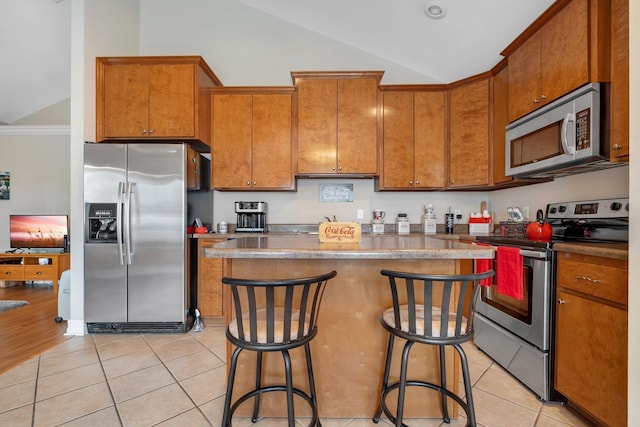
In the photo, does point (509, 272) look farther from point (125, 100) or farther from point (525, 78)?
point (125, 100)

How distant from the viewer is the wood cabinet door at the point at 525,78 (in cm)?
212

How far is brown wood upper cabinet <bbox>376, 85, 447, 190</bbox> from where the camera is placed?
10.2ft

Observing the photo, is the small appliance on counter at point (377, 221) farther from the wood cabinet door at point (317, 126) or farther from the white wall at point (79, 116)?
the white wall at point (79, 116)

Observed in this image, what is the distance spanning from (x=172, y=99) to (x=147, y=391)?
2.51 meters

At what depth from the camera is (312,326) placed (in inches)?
49.8

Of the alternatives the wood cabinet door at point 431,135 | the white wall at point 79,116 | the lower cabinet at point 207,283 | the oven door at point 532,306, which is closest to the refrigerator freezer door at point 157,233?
the lower cabinet at point 207,283

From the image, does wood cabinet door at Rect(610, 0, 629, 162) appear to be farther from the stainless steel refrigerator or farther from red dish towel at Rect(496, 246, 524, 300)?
the stainless steel refrigerator

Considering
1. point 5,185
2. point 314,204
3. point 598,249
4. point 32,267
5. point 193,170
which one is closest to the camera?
point 598,249

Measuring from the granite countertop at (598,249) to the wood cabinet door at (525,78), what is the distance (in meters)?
1.14

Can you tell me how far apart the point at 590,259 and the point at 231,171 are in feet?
9.70

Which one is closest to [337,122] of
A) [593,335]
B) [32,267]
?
[593,335]

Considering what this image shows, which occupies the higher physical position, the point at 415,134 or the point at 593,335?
the point at 415,134

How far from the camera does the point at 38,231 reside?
178 inches
